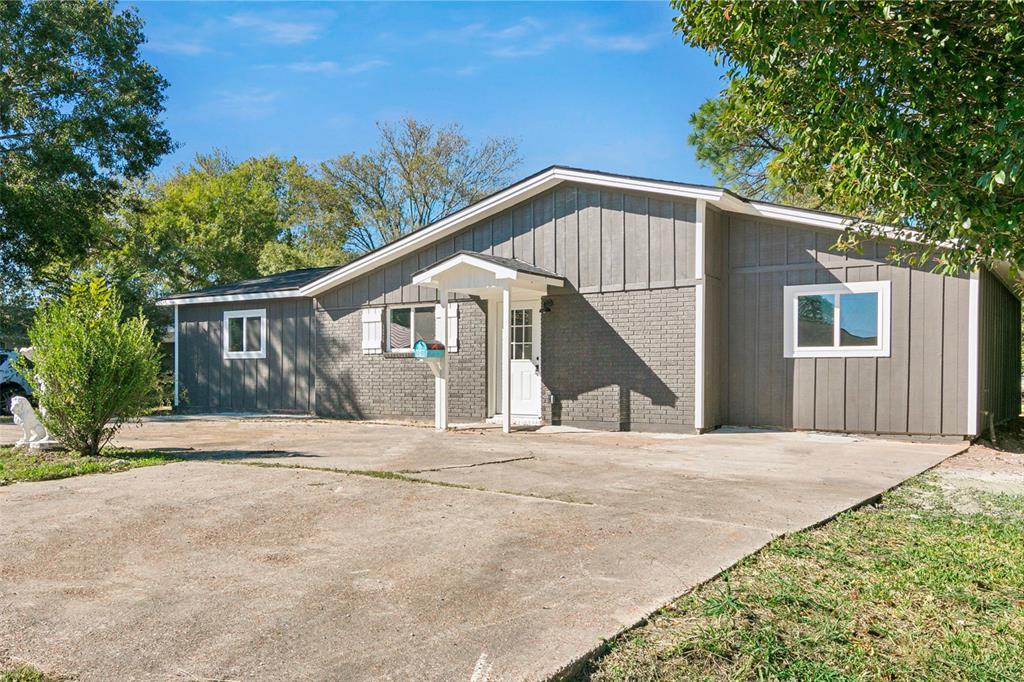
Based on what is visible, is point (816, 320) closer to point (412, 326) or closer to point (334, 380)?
point (412, 326)

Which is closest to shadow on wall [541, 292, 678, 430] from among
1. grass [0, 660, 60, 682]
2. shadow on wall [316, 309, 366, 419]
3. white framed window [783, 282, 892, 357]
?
white framed window [783, 282, 892, 357]

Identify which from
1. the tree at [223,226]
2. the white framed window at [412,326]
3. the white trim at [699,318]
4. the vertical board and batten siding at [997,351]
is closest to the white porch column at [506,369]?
the white framed window at [412,326]

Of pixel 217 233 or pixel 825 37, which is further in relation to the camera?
pixel 217 233

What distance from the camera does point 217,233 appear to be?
30.7m

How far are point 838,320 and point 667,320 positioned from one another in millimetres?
2439

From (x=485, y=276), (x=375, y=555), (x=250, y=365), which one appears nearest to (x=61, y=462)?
(x=375, y=555)

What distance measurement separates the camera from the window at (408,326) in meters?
13.6

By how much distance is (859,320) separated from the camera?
10.4 m

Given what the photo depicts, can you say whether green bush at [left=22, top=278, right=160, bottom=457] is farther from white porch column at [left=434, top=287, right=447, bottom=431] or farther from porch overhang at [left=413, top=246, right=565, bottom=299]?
porch overhang at [left=413, top=246, right=565, bottom=299]

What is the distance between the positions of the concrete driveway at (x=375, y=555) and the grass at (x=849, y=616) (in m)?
0.18

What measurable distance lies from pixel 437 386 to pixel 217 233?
22.6m

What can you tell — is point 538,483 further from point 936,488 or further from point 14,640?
point 14,640

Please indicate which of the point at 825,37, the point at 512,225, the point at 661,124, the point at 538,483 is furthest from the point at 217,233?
the point at 825,37

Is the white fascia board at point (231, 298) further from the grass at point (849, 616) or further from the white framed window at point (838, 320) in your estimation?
the grass at point (849, 616)
